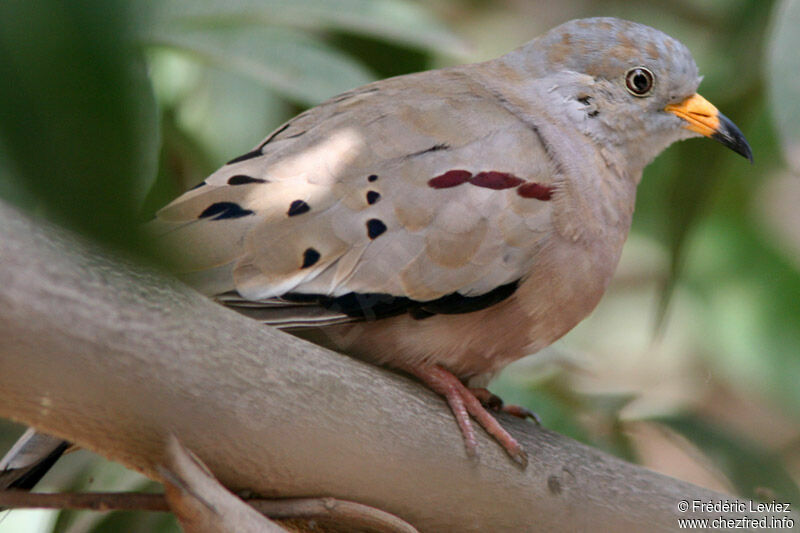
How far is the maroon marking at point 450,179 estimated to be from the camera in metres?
1.93

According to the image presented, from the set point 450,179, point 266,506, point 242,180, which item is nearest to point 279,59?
point 242,180

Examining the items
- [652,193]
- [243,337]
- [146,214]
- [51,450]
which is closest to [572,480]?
[243,337]

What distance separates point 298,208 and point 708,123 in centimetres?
117

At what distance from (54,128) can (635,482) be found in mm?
1616

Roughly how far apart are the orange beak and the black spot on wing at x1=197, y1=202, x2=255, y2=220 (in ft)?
3.88

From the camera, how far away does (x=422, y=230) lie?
1893 millimetres

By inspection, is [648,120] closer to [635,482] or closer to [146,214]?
[635,482]

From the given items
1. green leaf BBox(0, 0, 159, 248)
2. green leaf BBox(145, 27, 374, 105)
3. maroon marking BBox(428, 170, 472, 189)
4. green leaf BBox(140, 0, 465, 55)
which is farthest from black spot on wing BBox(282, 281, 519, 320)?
green leaf BBox(0, 0, 159, 248)

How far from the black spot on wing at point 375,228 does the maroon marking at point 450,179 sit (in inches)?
5.6

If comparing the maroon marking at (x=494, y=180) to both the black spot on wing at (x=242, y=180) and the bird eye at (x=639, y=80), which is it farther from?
the bird eye at (x=639, y=80)

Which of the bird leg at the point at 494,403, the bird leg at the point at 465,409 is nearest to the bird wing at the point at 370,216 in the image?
the bird leg at the point at 465,409

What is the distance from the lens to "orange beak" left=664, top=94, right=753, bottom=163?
7.90 feet

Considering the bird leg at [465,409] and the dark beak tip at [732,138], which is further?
the dark beak tip at [732,138]

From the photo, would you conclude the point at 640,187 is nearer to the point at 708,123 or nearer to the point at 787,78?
the point at 708,123
